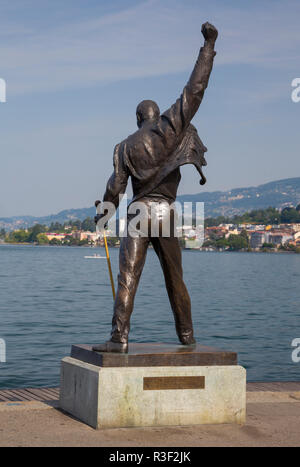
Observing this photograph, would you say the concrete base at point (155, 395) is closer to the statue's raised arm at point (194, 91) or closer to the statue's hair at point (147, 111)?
the statue's raised arm at point (194, 91)

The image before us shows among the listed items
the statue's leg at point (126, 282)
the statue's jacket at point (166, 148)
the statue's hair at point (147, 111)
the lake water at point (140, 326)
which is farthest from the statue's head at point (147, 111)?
the lake water at point (140, 326)

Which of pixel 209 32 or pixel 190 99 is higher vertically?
pixel 209 32

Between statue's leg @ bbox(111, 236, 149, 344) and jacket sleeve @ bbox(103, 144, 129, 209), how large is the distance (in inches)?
19.7

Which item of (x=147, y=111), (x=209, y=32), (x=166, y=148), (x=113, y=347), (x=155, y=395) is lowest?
(x=155, y=395)

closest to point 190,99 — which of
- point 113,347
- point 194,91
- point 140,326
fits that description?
point 194,91

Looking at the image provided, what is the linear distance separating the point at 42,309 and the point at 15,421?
86.4ft

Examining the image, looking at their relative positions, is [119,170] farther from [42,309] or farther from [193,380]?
[42,309]

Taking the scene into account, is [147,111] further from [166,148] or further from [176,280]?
[176,280]

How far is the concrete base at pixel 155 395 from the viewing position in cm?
717

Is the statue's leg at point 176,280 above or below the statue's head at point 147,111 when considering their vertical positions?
below

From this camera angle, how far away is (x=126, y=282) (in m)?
7.75

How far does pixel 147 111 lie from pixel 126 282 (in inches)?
75.1

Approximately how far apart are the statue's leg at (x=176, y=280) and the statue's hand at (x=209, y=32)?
212cm

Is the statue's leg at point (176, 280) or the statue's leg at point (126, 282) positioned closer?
the statue's leg at point (126, 282)
